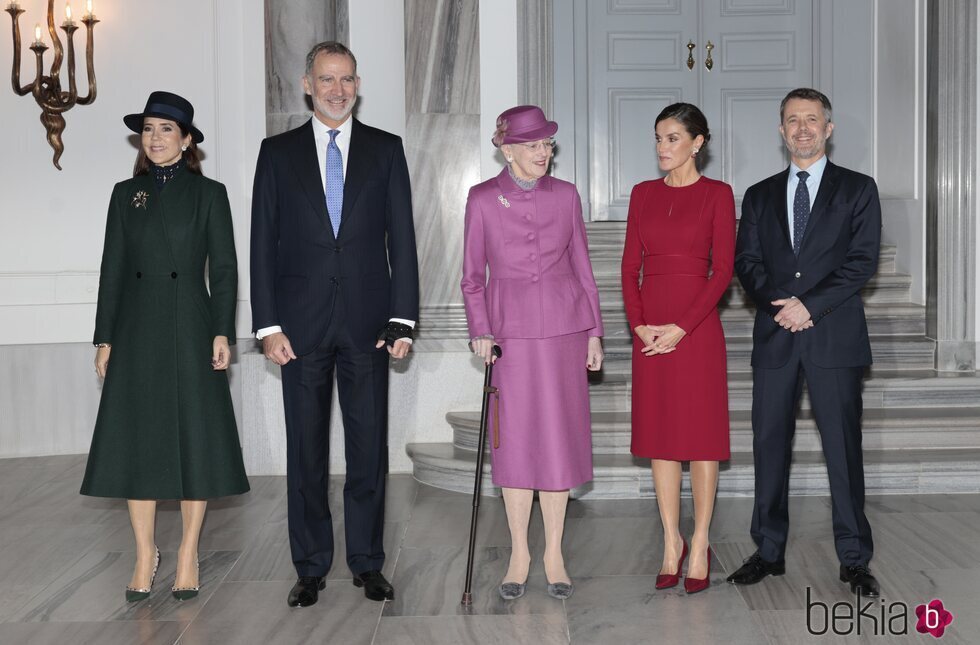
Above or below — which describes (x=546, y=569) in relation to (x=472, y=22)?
below

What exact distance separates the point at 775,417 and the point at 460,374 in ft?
7.89

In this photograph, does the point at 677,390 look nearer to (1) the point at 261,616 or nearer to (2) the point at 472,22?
(1) the point at 261,616

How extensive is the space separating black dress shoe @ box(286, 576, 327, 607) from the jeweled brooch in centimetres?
141

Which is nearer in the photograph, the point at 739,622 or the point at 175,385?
the point at 739,622

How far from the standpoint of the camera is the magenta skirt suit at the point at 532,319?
139 inches

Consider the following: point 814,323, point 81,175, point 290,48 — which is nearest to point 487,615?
point 814,323

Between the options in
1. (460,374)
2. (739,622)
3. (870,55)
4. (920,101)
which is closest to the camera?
(739,622)

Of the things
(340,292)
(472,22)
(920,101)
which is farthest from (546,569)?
(920,101)

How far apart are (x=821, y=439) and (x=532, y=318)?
1108 mm

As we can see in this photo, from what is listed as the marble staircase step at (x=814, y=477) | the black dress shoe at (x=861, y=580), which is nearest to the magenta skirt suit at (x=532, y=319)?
the black dress shoe at (x=861, y=580)

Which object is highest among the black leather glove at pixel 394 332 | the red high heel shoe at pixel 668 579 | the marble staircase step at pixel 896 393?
the black leather glove at pixel 394 332

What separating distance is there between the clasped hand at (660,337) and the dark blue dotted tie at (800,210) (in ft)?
1.81

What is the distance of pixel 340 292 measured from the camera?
3.50 metres

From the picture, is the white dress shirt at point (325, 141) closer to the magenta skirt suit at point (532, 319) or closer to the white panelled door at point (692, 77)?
the magenta skirt suit at point (532, 319)
